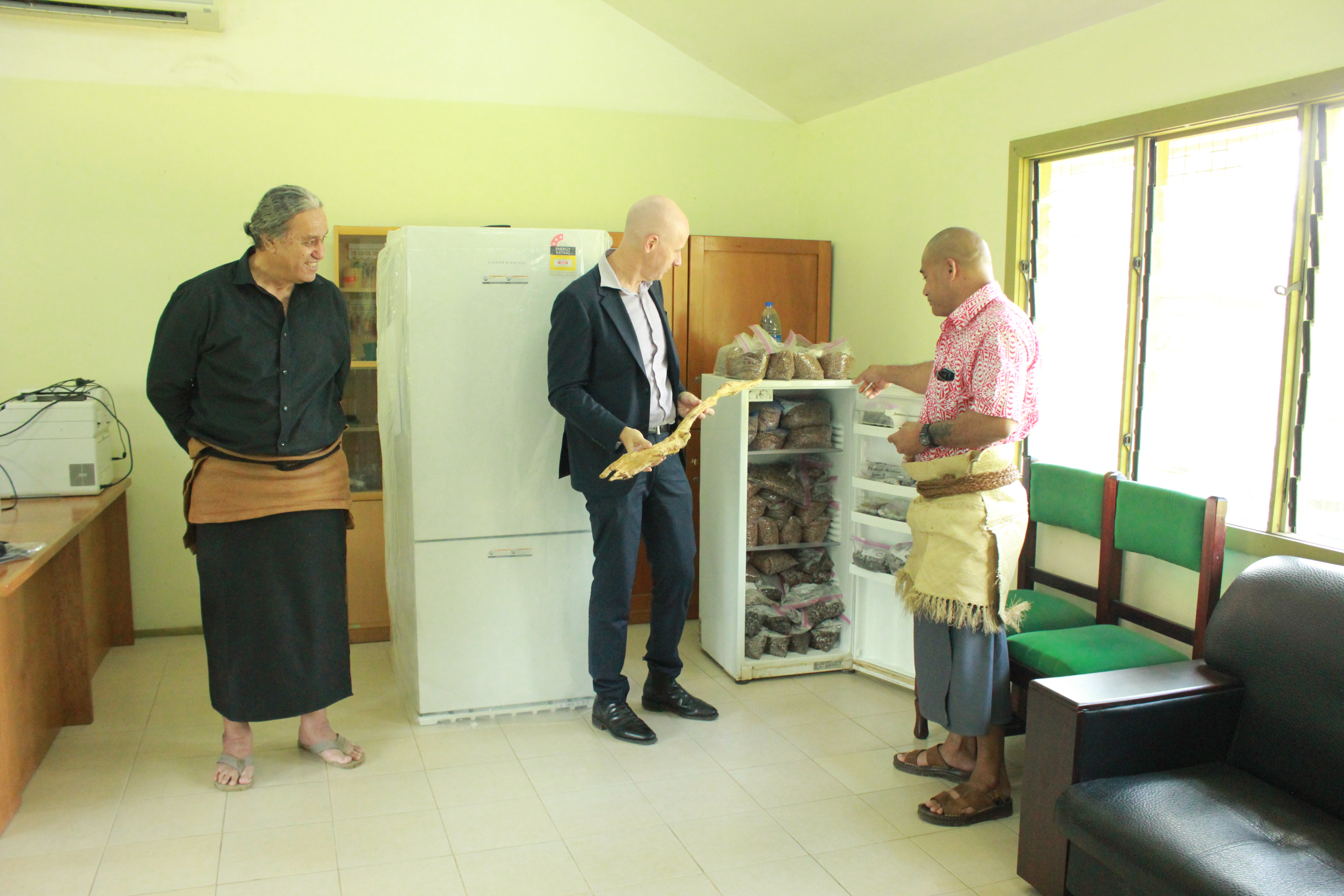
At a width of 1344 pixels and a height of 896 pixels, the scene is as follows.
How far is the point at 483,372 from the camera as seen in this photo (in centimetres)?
305

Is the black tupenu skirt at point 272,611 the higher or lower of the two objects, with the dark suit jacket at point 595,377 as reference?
lower

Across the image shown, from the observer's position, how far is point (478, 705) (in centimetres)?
318

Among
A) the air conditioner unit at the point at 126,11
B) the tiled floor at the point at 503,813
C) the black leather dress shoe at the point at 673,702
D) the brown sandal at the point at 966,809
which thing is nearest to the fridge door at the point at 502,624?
the tiled floor at the point at 503,813

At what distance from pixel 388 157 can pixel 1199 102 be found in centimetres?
304

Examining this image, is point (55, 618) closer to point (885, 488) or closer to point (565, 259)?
point (565, 259)

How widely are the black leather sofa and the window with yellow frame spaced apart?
425 mm

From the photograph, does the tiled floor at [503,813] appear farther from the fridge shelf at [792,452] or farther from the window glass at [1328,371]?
the window glass at [1328,371]

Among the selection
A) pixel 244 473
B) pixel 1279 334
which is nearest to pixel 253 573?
pixel 244 473

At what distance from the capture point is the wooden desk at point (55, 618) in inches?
99.4

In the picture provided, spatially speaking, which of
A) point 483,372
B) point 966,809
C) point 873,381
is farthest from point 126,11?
point 966,809

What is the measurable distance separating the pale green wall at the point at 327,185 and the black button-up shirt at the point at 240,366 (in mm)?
1470

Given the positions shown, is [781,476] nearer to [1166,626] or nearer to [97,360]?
[1166,626]

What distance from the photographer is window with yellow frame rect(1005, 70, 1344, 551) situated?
2.39 meters

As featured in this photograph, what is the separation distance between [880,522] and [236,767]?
224cm
